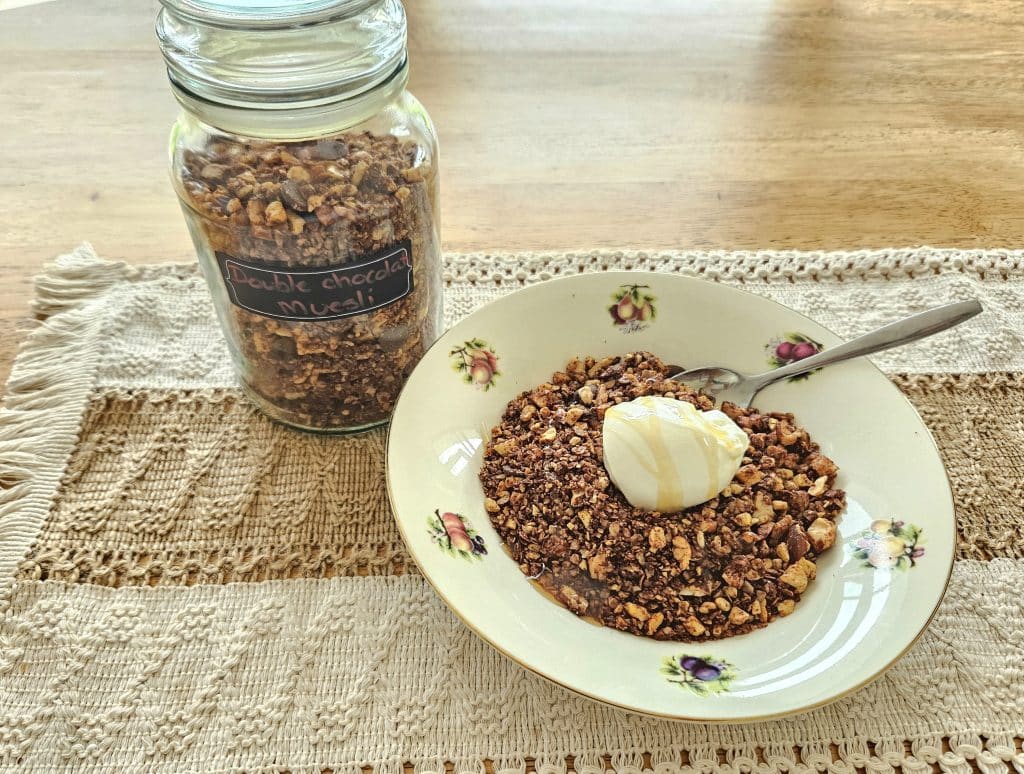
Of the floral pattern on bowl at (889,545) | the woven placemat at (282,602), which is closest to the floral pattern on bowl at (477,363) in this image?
the woven placemat at (282,602)

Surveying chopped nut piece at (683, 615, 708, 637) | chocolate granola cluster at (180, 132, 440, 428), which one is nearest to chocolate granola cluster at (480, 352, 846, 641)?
chopped nut piece at (683, 615, 708, 637)

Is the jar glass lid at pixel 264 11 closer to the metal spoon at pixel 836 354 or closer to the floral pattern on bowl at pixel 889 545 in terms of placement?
the metal spoon at pixel 836 354

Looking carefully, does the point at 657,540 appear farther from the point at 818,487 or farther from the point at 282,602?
the point at 282,602

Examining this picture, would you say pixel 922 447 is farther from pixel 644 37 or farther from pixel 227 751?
pixel 644 37

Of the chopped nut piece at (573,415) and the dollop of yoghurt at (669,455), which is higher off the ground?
the dollop of yoghurt at (669,455)

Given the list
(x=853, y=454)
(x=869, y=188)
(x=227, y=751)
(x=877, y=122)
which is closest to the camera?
(x=227, y=751)

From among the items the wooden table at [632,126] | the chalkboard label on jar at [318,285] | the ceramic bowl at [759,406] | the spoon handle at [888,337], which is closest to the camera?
the ceramic bowl at [759,406]

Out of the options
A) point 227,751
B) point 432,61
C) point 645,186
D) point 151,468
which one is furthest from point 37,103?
point 227,751

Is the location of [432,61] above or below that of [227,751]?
above
